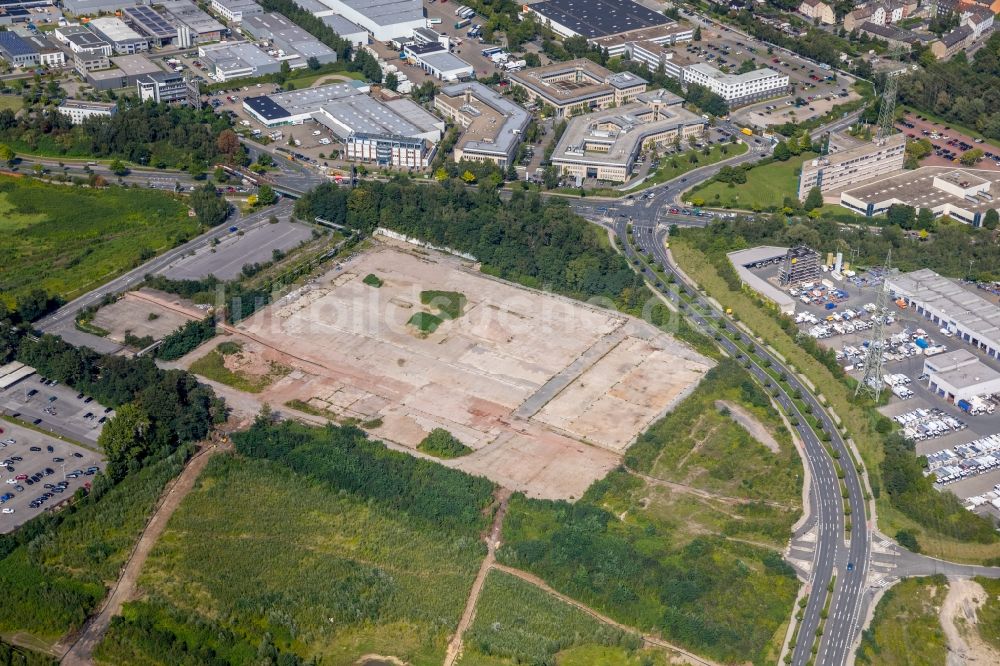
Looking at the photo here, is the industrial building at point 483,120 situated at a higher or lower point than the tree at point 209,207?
higher

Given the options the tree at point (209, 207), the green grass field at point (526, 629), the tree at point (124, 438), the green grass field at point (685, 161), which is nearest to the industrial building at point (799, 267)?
the green grass field at point (685, 161)

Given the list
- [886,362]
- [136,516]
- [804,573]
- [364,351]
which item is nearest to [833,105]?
[886,362]

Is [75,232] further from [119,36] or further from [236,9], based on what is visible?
[236,9]

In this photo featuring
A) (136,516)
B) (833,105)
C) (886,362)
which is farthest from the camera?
(833,105)

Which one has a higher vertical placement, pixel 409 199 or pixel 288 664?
pixel 409 199

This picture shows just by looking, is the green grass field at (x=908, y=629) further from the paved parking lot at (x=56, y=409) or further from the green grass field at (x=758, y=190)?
the paved parking lot at (x=56, y=409)

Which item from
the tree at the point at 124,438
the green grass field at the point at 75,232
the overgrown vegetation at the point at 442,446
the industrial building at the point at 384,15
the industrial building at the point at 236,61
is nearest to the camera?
the tree at the point at 124,438

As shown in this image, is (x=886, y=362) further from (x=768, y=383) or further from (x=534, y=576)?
(x=534, y=576)
